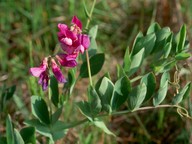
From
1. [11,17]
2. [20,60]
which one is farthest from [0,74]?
[11,17]

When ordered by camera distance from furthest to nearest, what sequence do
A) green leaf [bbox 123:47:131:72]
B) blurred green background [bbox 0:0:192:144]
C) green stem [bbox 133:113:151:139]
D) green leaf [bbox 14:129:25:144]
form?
blurred green background [bbox 0:0:192:144] < green stem [bbox 133:113:151:139] < green leaf [bbox 123:47:131:72] < green leaf [bbox 14:129:25:144]

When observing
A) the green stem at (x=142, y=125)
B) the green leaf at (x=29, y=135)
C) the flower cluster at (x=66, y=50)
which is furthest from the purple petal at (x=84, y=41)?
the green stem at (x=142, y=125)

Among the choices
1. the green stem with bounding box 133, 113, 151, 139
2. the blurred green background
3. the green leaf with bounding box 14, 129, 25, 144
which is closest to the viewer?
the green leaf with bounding box 14, 129, 25, 144

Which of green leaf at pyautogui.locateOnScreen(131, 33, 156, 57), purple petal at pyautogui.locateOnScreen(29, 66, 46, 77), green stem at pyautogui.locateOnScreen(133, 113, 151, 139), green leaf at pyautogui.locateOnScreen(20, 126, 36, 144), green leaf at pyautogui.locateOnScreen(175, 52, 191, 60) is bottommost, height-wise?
green stem at pyautogui.locateOnScreen(133, 113, 151, 139)

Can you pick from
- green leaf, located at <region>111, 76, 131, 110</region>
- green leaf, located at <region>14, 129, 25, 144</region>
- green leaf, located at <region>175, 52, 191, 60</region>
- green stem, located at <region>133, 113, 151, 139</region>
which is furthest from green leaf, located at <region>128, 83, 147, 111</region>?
green stem, located at <region>133, 113, 151, 139</region>

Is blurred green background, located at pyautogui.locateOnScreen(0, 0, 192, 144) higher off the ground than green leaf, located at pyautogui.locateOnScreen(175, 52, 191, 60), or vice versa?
green leaf, located at pyautogui.locateOnScreen(175, 52, 191, 60)

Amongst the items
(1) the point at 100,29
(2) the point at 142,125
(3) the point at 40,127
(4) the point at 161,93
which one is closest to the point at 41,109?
(3) the point at 40,127

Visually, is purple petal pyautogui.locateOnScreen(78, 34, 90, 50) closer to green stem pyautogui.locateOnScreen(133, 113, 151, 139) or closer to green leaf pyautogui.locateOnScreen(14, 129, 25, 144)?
green leaf pyautogui.locateOnScreen(14, 129, 25, 144)
